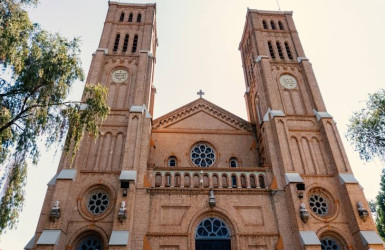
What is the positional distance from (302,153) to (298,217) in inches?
175

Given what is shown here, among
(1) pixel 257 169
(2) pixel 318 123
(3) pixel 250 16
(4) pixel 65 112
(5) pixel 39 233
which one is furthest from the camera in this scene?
(3) pixel 250 16

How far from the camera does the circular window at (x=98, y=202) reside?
15092 millimetres

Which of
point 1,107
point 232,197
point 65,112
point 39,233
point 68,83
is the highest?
point 68,83

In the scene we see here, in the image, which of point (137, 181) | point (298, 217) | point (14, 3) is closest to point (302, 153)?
point (298, 217)

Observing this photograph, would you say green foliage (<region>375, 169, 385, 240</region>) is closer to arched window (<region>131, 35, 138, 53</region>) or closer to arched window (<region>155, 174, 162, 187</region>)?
arched window (<region>155, 174, 162, 187</region>)

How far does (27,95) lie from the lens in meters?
11.7

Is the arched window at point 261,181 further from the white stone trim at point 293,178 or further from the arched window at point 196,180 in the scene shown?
the arched window at point 196,180

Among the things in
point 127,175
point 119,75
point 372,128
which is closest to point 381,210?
point 372,128

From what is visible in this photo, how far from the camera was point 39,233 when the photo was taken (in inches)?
540

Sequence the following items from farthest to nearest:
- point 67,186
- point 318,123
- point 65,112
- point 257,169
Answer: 1. point 318,123
2. point 257,169
3. point 67,186
4. point 65,112

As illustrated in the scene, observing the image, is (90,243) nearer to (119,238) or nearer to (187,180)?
(119,238)

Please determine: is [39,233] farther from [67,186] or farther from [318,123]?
[318,123]

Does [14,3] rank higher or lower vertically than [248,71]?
lower

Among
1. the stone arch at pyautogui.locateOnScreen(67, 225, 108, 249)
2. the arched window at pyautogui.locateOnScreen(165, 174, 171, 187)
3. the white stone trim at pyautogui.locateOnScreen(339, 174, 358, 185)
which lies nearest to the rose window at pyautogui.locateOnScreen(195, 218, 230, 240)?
the arched window at pyautogui.locateOnScreen(165, 174, 171, 187)
